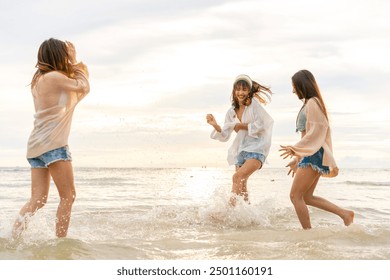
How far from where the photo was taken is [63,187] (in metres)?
5.23

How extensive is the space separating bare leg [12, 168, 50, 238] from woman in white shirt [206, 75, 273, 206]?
125 inches

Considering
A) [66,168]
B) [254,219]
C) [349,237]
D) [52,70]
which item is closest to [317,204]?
[349,237]

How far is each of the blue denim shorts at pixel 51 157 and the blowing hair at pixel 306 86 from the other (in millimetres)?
3091

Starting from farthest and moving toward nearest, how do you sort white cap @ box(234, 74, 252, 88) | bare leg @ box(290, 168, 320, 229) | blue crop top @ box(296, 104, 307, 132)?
white cap @ box(234, 74, 252, 88) → blue crop top @ box(296, 104, 307, 132) → bare leg @ box(290, 168, 320, 229)

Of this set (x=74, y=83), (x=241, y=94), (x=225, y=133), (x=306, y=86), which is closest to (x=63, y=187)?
(x=74, y=83)

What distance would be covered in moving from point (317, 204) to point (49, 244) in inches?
139

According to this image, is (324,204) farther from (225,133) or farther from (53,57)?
(53,57)

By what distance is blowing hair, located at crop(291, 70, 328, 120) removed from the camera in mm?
6508

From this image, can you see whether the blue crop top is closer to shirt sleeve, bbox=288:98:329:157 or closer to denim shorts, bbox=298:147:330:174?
shirt sleeve, bbox=288:98:329:157

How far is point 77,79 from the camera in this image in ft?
17.5

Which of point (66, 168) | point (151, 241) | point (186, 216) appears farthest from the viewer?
point (186, 216)

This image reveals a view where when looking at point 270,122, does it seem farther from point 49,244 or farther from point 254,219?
point 49,244

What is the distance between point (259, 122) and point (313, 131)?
1.65m

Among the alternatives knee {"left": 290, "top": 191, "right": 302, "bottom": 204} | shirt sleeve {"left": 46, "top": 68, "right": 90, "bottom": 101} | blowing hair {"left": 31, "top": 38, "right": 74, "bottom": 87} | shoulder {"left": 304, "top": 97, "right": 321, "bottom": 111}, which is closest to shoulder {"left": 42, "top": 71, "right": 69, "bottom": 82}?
shirt sleeve {"left": 46, "top": 68, "right": 90, "bottom": 101}
